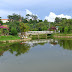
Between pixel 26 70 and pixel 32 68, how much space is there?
0.83 meters

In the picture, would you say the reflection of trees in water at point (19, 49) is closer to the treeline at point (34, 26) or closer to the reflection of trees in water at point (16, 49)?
the reflection of trees in water at point (16, 49)

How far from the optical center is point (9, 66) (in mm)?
14000

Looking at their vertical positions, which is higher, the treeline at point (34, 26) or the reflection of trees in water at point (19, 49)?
the treeline at point (34, 26)

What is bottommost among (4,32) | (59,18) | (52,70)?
→ (52,70)

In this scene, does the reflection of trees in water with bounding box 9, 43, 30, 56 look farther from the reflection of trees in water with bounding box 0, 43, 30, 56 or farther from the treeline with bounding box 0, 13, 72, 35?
the treeline with bounding box 0, 13, 72, 35

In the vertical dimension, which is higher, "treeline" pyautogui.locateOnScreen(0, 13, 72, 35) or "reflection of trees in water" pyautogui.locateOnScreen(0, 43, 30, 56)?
"treeline" pyautogui.locateOnScreen(0, 13, 72, 35)

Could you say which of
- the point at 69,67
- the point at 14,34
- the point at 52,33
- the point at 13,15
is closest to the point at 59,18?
the point at 13,15

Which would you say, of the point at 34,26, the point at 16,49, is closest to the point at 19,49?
the point at 16,49

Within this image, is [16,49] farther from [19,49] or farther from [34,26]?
[34,26]

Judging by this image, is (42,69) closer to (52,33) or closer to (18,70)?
(18,70)

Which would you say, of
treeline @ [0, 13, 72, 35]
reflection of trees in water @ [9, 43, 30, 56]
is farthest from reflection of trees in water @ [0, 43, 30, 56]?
treeline @ [0, 13, 72, 35]

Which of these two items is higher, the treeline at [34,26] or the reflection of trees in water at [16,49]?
the treeline at [34,26]

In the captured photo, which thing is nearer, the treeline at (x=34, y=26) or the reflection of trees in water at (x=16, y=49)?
the reflection of trees in water at (x=16, y=49)

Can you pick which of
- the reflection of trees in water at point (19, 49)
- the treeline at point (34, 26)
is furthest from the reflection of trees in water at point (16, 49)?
the treeline at point (34, 26)
